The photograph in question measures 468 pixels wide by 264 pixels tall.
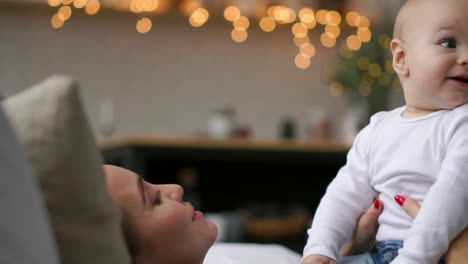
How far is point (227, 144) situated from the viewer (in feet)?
11.5

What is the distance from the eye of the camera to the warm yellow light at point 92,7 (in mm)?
3852

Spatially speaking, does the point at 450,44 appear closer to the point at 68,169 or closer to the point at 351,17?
the point at 68,169

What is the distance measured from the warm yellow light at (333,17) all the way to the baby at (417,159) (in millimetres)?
3161

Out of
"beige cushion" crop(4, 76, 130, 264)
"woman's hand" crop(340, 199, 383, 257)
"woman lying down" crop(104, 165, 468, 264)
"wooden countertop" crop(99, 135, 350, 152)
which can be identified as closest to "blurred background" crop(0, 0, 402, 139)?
"wooden countertop" crop(99, 135, 350, 152)

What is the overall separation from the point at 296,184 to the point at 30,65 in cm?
178

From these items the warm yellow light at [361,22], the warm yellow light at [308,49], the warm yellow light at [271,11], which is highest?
the warm yellow light at [271,11]

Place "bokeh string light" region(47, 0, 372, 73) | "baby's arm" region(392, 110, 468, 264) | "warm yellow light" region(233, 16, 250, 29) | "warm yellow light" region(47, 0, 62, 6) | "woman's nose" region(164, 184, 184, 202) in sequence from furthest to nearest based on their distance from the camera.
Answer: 1. "warm yellow light" region(233, 16, 250, 29)
2. "bokeh string light" region(47, 0, 372, 73)
3. "warm yellow light" region(47, 0, 62, 6)
4. "woman's nose" region(164, 184, 184, 202)
5. "baby's arm" region(392, 110, 468, 264)

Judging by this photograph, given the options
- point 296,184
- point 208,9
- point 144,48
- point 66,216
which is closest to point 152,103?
point 144,48

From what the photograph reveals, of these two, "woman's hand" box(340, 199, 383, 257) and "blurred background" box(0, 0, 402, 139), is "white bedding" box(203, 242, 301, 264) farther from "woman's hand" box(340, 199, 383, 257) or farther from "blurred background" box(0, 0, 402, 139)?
"blurred background" box(0, 0, 402, 139)

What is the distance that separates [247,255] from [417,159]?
1.77 feet

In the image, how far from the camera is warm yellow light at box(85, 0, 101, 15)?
3852 millimetres

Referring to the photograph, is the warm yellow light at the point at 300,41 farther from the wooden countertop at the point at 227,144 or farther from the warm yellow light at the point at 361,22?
the wooden countertop at the point at 227,144

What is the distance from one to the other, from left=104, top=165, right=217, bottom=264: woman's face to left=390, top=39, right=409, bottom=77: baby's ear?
1.29 ft

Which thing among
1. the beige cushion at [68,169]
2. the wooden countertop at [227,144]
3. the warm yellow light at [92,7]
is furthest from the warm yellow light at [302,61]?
the beige cushion at [68,169]
